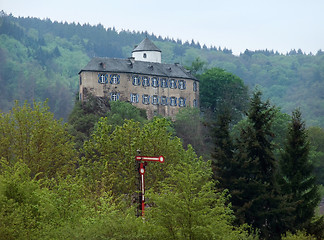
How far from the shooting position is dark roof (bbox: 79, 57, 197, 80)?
92812mm

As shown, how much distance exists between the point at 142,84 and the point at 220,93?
14.6 metres

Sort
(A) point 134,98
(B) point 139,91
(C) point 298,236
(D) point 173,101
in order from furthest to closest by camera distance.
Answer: (D) point 173,101
(B) point 139,91
(A) point 134,98
(C) point 298,236

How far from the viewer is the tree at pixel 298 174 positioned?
1623 inches

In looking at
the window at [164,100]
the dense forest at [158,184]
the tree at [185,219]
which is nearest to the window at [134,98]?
the window at [164,100]

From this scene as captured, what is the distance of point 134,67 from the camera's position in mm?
96000

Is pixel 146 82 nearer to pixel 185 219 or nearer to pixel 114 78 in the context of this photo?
pixel 114 78

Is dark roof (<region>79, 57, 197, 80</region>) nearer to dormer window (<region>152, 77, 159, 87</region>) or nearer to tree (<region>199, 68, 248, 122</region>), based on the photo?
dormer window (<region>152, 77, 159, 87</region>)

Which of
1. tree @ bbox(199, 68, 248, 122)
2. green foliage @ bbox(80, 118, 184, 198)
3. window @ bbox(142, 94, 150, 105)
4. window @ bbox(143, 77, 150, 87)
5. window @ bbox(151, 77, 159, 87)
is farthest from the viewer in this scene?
tree @ bbox(199, 68, 248, 122)

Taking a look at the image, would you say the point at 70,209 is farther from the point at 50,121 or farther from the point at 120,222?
the point at 50,121

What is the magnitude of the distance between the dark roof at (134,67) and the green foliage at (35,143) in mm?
44153

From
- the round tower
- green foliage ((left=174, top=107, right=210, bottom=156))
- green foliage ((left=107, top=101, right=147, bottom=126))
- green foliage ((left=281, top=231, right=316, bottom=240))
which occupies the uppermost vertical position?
the round tower

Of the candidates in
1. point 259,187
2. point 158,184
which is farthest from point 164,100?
point 259,187

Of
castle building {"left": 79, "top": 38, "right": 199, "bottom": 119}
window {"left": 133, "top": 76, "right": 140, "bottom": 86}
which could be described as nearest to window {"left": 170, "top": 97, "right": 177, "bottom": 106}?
castle building {"left": 79, "top": 38, "right": 199, "bottom": 119}

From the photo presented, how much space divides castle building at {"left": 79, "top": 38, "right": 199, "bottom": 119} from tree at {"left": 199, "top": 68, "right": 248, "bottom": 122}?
11.5 ft
